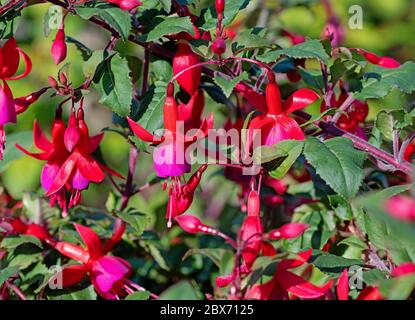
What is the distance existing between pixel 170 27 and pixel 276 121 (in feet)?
0.61

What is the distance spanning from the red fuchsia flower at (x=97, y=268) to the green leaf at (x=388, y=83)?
0.41m

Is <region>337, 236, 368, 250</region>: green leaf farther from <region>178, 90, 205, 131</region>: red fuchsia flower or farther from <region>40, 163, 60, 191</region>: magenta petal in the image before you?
<region>40, 163, 60, 191</region>: magenta petal

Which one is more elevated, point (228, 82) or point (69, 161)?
point (228, 82)

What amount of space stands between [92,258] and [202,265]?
38 centimetres

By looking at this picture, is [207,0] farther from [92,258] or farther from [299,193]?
[92,258]

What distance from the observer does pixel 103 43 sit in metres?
2.66

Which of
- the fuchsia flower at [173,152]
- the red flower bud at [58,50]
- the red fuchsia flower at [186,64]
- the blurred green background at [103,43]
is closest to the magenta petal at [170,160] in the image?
the fuchsia flower at [173,152]

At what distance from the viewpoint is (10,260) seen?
3.66ft

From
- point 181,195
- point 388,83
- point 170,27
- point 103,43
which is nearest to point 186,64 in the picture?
point 170,27

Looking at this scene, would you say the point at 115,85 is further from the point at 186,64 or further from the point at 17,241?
the point at 17,241

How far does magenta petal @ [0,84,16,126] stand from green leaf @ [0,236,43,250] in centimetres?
21

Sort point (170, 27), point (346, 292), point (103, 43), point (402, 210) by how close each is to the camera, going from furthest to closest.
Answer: point (103, 43), point (170, 27), point (346, 292), point (402, 210)

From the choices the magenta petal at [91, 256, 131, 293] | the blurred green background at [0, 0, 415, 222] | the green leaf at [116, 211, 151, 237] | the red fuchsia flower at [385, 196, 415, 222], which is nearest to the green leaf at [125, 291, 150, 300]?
the magenta petal at [91, 256, 131, 293]

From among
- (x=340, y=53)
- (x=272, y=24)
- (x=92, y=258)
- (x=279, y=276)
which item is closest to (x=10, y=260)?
(x=92, y=258)
